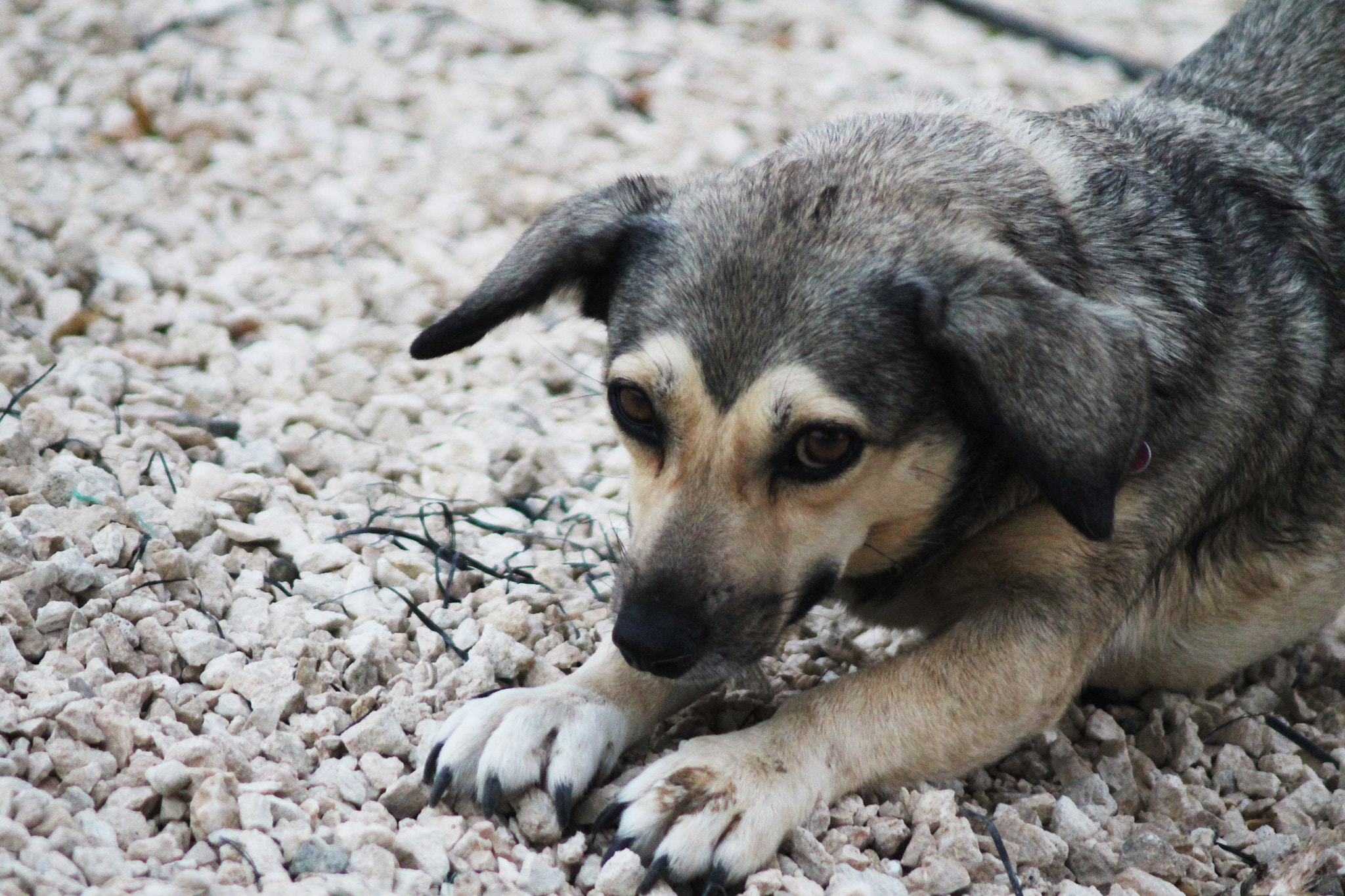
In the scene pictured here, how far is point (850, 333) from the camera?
3.35 m

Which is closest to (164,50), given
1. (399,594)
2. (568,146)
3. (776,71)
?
(568,146)

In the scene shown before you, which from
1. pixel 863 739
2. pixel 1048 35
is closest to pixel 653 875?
pixel 863 739

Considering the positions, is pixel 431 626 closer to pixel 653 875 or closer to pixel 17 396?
pixel 653 875

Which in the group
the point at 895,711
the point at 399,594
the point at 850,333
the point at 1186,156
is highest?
the point at 1186,156

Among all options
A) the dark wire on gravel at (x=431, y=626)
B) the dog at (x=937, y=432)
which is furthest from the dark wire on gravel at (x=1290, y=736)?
the dark wire on gravel at (x=431, y=626)

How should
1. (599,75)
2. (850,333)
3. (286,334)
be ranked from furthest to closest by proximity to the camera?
(599,75) → (286,334) → (850,333)

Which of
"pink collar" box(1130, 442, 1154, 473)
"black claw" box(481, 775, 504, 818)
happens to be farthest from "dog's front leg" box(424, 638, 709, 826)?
"pink collar" box(1130, 442, 1154, 473)

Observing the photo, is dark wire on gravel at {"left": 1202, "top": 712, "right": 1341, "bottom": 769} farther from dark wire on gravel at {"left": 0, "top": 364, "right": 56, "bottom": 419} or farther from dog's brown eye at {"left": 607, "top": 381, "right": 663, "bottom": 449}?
dark wire on gravel at {"left": 0, "top": 364, "right": 56, "bottom": 419}

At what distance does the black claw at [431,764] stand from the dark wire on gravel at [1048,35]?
7180mm

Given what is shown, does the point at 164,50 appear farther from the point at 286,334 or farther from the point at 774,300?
the point at 774,300

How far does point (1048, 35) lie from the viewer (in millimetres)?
9062

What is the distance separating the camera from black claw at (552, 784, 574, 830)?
131 inches

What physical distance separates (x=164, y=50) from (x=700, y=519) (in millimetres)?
5356

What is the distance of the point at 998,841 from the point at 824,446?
109 centimetres
